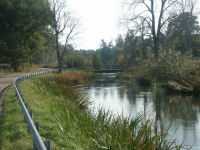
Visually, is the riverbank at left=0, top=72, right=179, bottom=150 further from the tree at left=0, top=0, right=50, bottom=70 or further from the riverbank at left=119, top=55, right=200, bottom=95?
the tree at left=0, top=0, right=50, bottom=70

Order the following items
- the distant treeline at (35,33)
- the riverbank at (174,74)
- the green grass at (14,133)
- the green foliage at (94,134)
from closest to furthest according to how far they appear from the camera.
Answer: the green grass at (14,133), the green foliage at (94,134), the riverbank at (174,74), the distant treeline at (35,33)

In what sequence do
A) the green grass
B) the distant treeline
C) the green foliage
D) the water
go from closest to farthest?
the green grass → the green foliage → the water → the distant treeline

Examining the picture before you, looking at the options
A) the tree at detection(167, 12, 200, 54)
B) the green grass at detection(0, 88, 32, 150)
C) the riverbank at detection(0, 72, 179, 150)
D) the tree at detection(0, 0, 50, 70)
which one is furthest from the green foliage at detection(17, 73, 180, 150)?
the tree at detection(167, 12, 200, 54)

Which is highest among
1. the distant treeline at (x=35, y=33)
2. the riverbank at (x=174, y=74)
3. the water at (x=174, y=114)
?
the distant treeline at (x=35, y=33)

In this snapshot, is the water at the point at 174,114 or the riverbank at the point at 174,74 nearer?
the water at the point at 174,114

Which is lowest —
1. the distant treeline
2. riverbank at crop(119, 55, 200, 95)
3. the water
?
the water

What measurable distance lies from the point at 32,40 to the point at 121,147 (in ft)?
157

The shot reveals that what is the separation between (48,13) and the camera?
2158 inches

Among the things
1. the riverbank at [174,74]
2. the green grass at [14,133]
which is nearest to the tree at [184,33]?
the riverbank at [174,74]

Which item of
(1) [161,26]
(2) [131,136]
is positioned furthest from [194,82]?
(2) [131,136]

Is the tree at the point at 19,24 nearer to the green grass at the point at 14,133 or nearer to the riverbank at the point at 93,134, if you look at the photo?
the green grass at the point at 14,133

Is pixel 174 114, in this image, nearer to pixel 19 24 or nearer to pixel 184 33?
pixel 19 24

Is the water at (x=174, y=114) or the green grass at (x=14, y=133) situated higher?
the green grass at (x=14, y=133)

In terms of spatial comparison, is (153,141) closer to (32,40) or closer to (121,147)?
(121,147)
